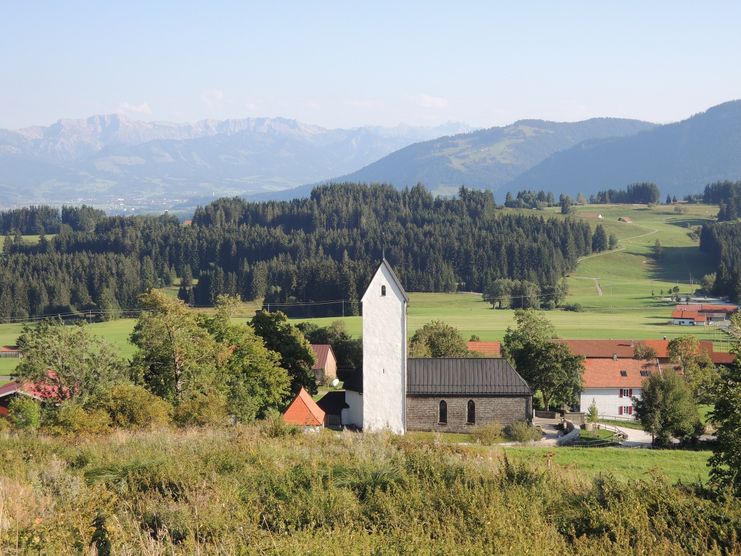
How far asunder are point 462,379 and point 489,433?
198 inches

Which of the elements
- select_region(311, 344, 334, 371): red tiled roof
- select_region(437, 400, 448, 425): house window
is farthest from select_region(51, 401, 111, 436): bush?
select_region(311, 344, 334, 371): red tiled roof

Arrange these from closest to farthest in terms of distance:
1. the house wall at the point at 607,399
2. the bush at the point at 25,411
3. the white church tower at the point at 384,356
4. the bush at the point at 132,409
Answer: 1. the bush at the point at 132,409
2. the bush at the point at 25,411
3. the white church tower at the point at 384,356
4. the house wall at the point at 607,399

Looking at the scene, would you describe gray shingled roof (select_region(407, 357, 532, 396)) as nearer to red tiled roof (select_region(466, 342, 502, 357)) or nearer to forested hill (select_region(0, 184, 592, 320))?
red tiled roof (select_region(466, 342, 502, 357))

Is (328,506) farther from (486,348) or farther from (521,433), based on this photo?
(486,348)

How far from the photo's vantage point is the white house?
53594 millimetres

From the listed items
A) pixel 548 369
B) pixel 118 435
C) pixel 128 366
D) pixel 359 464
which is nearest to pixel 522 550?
pixel 359 464

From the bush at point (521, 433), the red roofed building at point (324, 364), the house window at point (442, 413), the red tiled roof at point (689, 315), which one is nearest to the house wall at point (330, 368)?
the red roofed building at point (324, 364)

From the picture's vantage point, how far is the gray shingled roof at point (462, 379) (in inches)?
1590

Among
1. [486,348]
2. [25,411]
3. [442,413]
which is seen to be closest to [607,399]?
[486,348]

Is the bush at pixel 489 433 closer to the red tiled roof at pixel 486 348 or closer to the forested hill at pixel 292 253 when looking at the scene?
the red tiled roof at pixel 486 348

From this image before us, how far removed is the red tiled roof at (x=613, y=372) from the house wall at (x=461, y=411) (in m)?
14.3

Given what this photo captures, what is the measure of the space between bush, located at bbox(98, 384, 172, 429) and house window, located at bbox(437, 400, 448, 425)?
21.8 meters

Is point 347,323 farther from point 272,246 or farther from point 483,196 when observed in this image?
point 483,196

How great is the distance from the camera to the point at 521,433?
3741cm
